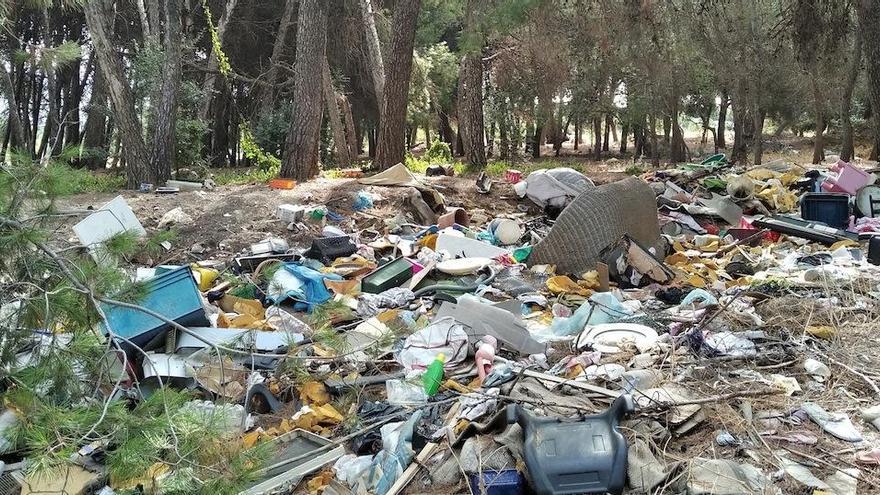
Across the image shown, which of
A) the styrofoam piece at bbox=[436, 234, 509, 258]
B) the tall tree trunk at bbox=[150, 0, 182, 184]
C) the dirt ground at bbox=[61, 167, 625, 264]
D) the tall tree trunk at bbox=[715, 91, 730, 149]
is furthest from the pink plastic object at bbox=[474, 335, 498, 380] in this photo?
the tall tree trunk at bbox=[715, 91, 730, 149]

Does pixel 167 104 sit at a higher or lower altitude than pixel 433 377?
higher

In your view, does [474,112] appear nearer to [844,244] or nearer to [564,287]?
[844,244]

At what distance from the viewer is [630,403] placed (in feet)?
9.43

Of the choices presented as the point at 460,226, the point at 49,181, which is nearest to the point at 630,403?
the point at 49,181

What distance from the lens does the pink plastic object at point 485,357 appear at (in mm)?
3809

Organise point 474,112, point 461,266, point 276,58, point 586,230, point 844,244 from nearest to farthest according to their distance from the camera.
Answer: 1. point 461,266
2. point 586,230
3. point 844,244
4. point 474,112
5. point 276,58

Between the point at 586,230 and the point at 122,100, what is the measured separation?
6398mm

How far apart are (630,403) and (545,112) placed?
59.4 ft

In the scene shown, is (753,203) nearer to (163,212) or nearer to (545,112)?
(163,212)

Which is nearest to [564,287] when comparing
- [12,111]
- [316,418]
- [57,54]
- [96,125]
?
[316,418]

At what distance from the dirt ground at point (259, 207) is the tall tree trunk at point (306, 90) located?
38cm

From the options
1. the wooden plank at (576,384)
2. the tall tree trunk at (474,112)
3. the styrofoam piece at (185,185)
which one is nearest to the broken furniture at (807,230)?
→ the wooden plank at (576,384)

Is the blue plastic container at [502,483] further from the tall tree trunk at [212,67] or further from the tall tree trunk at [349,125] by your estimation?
the tall tree trunk at [349,125]

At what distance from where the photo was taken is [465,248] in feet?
21.3
